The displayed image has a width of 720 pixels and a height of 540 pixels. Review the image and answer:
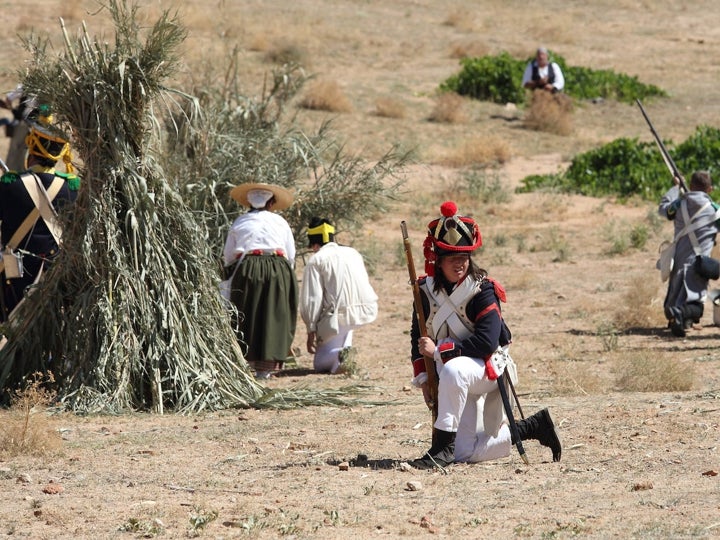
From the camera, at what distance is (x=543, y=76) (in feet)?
75.7

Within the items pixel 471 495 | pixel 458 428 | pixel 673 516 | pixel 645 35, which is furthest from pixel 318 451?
pixel 645 35

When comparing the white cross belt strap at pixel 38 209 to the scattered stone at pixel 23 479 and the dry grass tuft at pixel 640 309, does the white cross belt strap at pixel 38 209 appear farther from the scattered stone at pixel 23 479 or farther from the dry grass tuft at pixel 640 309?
the dry grass tuft at pixel 640 309

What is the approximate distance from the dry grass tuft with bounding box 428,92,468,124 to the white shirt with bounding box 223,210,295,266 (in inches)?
494

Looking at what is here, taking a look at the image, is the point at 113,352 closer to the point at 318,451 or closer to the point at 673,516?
the point at 318,451

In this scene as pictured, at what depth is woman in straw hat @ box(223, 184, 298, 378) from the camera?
394 inches

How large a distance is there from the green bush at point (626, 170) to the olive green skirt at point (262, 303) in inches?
357

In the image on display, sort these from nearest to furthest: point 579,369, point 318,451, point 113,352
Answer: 1. point 318,451
2. point 113,352
3. point 579,369

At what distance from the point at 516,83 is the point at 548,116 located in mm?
2050

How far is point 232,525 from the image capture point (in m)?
5.46

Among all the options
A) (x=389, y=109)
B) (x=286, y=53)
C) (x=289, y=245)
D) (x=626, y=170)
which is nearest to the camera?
(x=289, y=245)

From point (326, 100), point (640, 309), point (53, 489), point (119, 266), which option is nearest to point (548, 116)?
point (326, 100)

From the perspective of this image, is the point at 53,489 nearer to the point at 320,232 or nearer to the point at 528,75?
the point at 320,232

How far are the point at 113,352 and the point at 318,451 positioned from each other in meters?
1.72

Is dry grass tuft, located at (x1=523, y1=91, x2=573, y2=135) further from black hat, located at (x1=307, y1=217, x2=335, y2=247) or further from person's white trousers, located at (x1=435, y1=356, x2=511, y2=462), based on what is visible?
person's white trousers, located at (x1=435, y1=356, x2=511, y2=462)
